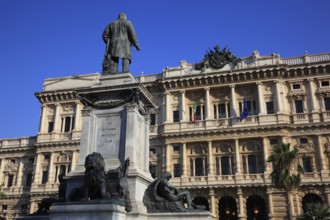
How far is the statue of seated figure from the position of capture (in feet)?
37.6

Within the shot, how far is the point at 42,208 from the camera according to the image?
12.4 m

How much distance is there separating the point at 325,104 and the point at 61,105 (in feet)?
104

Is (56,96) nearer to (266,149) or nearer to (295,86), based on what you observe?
(266,149)

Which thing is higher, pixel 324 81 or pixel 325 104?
pixel 324 81

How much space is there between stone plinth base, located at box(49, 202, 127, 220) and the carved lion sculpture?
0.53 metres

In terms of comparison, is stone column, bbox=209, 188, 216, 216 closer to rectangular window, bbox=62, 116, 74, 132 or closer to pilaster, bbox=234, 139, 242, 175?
pilaster, bbox=234, 139, 242, 175

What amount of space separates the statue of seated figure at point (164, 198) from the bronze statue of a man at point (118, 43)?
4.66 meters

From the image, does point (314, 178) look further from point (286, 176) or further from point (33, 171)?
point (33, 171)

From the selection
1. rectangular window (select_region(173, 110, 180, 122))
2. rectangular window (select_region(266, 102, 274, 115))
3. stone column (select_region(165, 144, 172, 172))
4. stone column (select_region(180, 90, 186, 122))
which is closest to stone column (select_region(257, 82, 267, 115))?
rectangular window (select_region(266, 102, 274, 115))

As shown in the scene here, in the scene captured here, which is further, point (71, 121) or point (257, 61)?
point (71, 121)

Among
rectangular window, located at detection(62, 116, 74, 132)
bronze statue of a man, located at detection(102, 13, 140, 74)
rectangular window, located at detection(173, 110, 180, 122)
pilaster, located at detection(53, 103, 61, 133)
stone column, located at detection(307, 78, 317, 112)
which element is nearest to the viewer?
bronze statue of a man, located at detection(102, 13, 140, 74)

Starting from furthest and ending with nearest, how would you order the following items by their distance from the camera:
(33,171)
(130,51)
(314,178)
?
1. (33,171)
2. (314,178)
3. (130,51)

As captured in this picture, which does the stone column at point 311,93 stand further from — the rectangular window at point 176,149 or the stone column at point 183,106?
the rectangular window at point 176,149

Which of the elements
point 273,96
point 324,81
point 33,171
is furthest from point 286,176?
point 33,171
